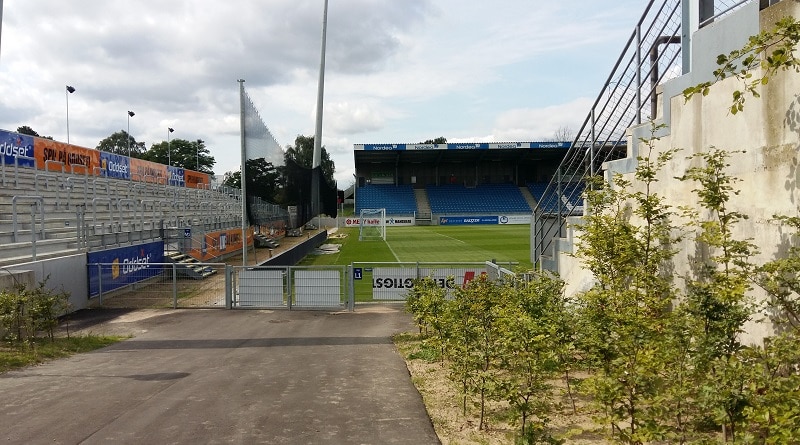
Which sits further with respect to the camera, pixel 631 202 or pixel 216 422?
pixel 631 202

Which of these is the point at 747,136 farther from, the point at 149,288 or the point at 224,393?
the point at 149,288

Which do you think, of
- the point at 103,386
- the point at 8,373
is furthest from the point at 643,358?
the point at 8,373

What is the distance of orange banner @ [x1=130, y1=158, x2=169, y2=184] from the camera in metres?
40.0

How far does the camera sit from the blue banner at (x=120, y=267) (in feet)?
56.9

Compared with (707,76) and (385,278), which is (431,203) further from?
(707,76)

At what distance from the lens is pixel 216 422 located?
6840 mm

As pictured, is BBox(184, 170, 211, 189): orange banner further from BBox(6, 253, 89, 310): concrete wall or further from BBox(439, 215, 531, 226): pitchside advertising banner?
BBox(6, 253, 89, 310): concrete wall

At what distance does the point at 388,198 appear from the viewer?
80500 millimetres

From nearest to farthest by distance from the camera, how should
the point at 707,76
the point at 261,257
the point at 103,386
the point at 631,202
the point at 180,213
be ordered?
1. the point at 707,76
2. the point at 103,386
3. the point at 631,202
4. the point at 261,257
5. the point at 180,213

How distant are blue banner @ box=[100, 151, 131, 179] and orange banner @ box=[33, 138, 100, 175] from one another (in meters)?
0.84

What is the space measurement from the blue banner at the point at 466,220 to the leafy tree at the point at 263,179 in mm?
47527

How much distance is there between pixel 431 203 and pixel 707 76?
72227 mm

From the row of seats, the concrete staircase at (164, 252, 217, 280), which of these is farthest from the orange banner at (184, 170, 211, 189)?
the concrete staircase at (164, 252, 217, 280)

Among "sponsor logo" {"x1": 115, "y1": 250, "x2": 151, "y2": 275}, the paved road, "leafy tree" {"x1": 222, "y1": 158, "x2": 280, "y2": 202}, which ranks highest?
"leafy tree" {"x1": 222, "y1": 158, "x2": 280, "y2": 202}
